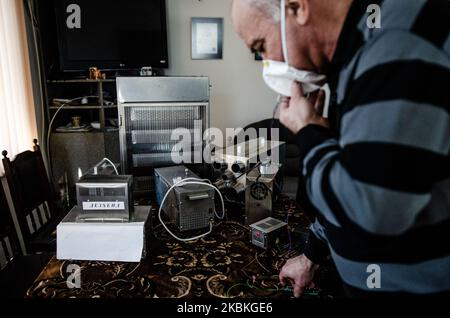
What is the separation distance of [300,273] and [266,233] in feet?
0.76

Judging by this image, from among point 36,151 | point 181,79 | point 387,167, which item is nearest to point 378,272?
point 387,167

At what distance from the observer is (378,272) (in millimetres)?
623

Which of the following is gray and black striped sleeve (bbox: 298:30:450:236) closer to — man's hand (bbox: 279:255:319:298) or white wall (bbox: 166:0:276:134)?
man's hand (bbox: 279:255:319:298)

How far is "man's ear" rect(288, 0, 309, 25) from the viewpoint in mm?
606

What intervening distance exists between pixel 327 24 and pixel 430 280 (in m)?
0.48

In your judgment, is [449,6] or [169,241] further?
[169,241]

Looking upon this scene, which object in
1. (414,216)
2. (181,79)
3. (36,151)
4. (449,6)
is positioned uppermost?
(449,6)

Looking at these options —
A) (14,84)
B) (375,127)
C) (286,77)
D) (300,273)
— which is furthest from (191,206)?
(14,84)

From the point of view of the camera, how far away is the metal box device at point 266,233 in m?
1.13

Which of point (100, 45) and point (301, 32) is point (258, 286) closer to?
point (301, 32)

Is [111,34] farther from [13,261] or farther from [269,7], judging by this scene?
[269,7]

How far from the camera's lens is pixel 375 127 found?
482 millimetres

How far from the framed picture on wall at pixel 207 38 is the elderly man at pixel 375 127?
2684 mm

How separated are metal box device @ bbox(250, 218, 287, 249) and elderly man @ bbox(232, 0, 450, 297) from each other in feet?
1.40
